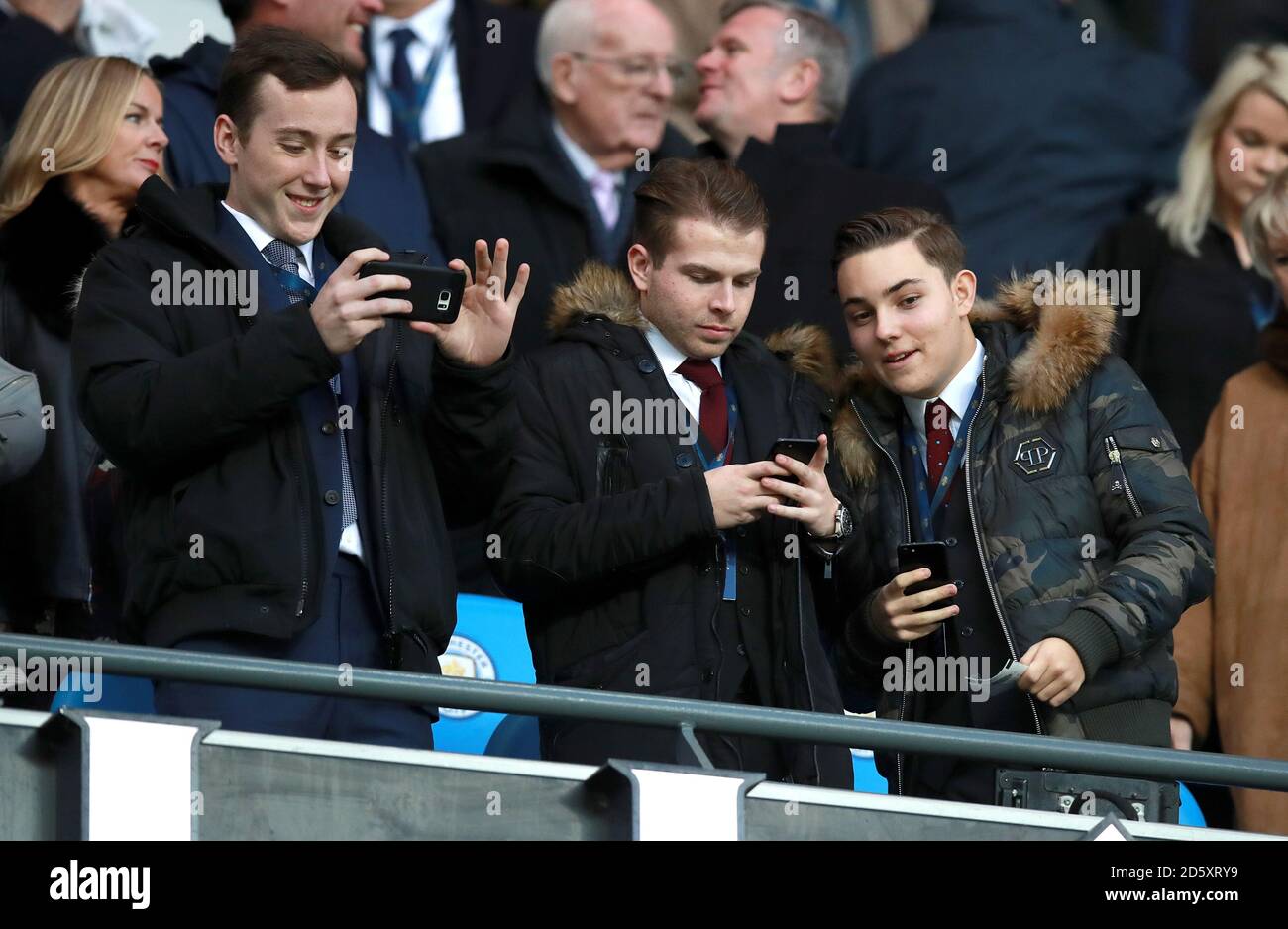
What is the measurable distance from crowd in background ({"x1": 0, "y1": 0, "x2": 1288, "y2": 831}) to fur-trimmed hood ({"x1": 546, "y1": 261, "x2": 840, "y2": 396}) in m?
0.94

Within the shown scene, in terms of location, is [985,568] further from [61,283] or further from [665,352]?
[61,283]

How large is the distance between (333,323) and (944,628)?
1.59 m

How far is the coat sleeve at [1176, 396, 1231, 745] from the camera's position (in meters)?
7.12

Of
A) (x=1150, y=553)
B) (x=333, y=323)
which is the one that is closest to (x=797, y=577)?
(x=1150, y=553)

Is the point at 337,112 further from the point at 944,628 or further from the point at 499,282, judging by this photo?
the point at 944,628

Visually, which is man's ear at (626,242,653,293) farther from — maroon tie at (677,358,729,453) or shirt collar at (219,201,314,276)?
shirt collar at (219,201,314,276)

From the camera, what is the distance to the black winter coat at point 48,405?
21.5ft

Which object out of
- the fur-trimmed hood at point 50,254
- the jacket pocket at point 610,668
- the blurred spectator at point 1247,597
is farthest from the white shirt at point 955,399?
the fur-trimmed hood at point 50,254

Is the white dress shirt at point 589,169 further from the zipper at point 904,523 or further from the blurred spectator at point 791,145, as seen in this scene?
the zipper at point 904,523

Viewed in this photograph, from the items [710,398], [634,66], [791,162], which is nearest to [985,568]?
[710,398]

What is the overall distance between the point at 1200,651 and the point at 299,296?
2928 mm

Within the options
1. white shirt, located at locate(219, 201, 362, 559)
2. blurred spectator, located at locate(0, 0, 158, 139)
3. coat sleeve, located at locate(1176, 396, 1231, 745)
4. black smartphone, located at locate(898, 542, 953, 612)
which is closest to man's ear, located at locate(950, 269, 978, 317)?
black smartphone, located at locate(898, 542, 953, 612)

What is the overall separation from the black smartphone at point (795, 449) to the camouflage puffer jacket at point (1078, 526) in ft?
1.26

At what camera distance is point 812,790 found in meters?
5.27
